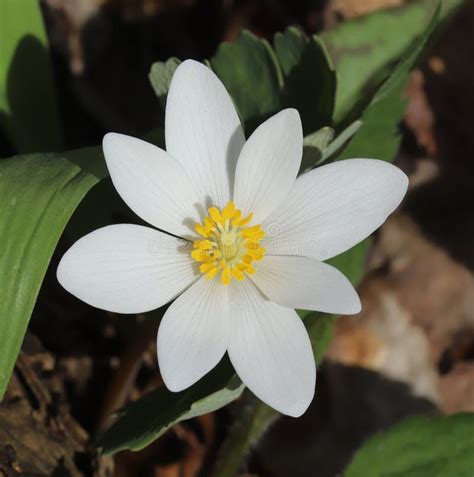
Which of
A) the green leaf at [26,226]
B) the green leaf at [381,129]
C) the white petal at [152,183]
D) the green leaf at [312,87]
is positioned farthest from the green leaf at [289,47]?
the green leaf at [26,226]

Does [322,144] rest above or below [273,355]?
above

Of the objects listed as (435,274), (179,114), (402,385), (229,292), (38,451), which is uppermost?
(179,114)

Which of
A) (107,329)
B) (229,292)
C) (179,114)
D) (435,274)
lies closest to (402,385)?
(435,274)

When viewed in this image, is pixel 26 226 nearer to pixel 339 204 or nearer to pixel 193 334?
pixel 193 334

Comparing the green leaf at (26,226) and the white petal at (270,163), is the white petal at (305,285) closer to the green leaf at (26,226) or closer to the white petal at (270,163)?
the white petal at (270,163)

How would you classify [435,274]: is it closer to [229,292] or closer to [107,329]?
[107,329]

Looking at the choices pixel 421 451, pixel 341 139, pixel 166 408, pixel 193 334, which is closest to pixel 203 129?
pixel 341 139
